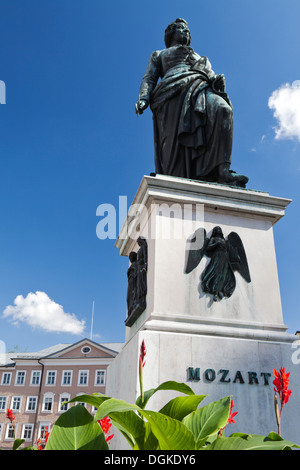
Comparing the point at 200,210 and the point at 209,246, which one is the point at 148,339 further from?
the point at 200,210

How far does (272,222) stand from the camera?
17.5ft

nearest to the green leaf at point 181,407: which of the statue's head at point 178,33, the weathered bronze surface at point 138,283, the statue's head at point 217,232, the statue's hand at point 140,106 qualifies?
the weathered bronze surface at point 138,283

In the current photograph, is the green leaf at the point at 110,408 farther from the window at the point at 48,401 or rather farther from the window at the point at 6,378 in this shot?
the window at the point at 6,378

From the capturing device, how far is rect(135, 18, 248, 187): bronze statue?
5.76 meters

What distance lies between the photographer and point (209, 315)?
435cm

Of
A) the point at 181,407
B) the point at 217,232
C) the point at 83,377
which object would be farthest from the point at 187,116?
the point at 83,377

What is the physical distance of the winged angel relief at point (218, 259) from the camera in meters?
4.50

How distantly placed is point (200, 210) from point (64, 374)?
56159mm

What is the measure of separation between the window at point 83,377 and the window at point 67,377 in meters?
1.21

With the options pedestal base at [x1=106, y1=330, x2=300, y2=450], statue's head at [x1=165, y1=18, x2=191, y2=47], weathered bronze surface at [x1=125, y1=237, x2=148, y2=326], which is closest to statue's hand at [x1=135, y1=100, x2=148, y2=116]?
statue's head at [x1=165, y1=18, x2=191, y2=47]

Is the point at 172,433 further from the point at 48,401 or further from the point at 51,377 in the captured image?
the point at 51,377

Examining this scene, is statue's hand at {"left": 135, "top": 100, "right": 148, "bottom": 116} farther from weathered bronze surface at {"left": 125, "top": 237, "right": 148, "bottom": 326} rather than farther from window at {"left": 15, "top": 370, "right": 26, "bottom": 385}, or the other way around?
window at {"left": 15, "top": 370, "right": 26, "bottom": 385}

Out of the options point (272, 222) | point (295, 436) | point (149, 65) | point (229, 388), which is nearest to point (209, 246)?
point (272, 222)
